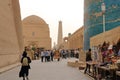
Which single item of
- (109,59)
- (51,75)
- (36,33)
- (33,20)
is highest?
(33,20)

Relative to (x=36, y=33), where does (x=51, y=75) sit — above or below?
below

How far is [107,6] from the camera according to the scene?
2653cm

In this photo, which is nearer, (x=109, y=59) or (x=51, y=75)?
(x=109, y=59)

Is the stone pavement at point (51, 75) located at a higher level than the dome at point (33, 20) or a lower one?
lower

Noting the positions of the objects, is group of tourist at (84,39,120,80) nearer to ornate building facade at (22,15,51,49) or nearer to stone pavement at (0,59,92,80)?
stone pavement at (0,59,92,80)

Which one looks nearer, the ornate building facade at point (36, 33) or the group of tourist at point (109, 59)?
the group of tourist at point (109, 59)

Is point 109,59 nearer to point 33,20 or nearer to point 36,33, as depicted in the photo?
point 36,33

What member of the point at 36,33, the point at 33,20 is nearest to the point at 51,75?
the point at 36,33

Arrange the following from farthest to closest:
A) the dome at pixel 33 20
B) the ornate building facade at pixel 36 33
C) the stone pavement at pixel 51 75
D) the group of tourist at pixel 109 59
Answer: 1. the dome at pixel 33 20
2. the ornate building facade at pixel 36 33
3. the stone pavement at pixel 51 75
4. the group of tourist at pixel 109 59

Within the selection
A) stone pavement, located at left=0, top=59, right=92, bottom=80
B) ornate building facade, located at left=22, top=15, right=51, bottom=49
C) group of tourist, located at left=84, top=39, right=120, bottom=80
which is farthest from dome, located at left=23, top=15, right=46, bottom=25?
group of tourist, located at left=84, top=39, right=120, bottom=80

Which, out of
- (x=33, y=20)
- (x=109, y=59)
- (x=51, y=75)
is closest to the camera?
(x=109, y=59)

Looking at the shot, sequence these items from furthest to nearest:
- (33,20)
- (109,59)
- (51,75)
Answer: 1. (33,20)
2. (51,75)
3. (109,59)

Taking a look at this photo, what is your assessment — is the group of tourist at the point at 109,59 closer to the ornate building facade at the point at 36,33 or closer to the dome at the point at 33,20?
the ornate building facade at the point at 36,33

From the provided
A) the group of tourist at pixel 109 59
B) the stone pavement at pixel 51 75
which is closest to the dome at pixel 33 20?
the stone pavement at pixel 51 75
